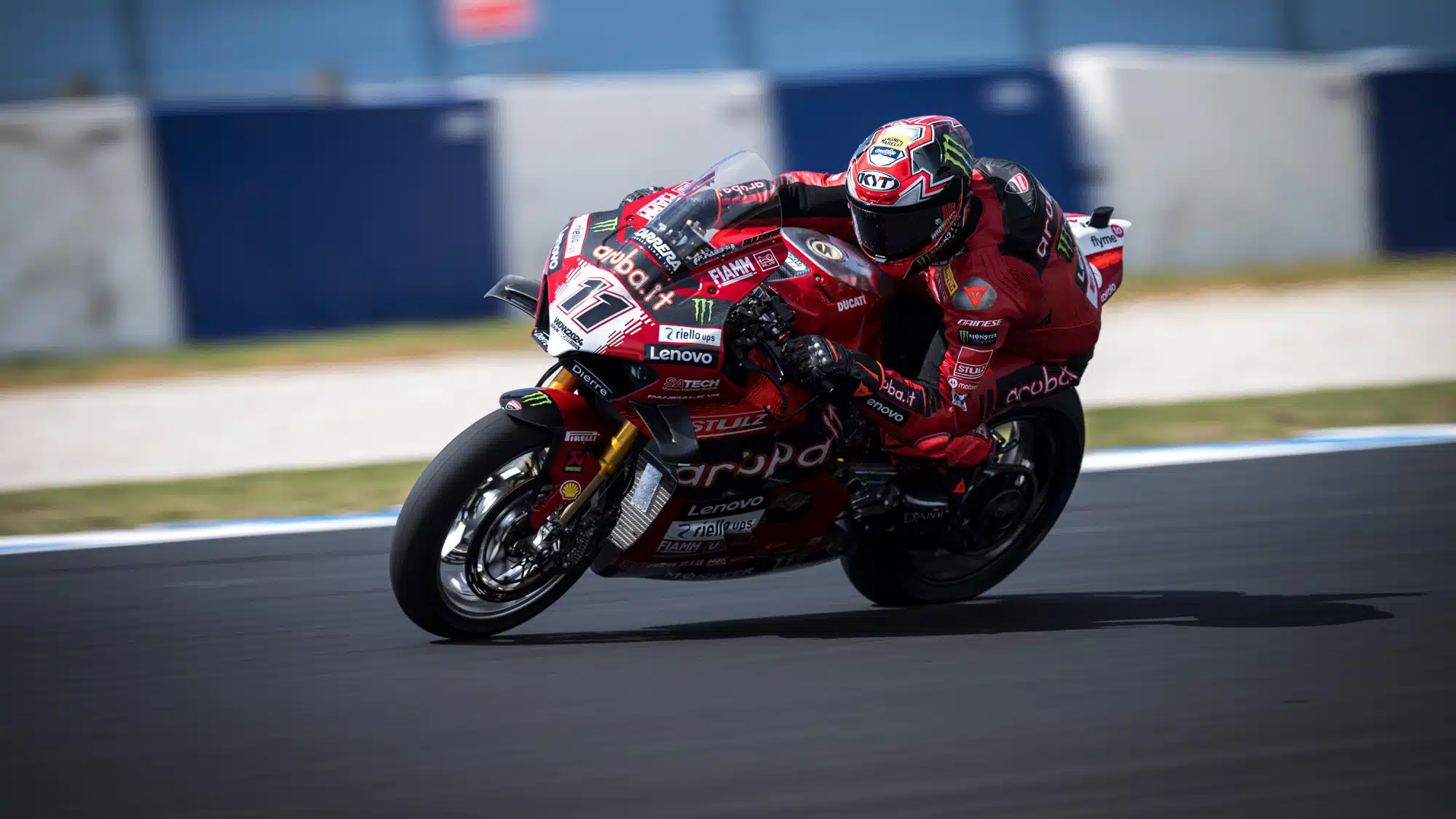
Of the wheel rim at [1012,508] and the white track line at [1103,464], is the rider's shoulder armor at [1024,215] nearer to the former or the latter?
the wheel rim at [1012,508]

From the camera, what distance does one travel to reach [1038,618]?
499 cm

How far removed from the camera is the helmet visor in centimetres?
445

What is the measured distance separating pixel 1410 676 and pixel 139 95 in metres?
9.99

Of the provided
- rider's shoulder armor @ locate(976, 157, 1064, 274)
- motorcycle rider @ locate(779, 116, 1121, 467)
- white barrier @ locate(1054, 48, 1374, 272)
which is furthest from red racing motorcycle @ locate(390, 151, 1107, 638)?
white barrier @ locate(1054, 48, 1374, 272)

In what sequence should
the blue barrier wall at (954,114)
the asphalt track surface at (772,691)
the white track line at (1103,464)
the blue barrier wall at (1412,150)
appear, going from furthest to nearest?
1. the blue barrier wall at (1412,150)
2. the blue barrier wall at (954,114)
3. the white track line at (1103,464)
4. the asphalt track surface at (772,691)

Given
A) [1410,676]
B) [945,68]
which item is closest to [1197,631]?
[1410,676]

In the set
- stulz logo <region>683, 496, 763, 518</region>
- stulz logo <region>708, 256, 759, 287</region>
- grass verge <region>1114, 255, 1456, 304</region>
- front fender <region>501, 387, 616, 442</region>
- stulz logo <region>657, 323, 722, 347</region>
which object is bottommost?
grass verge <region>1114, 255, 1456, 304</region>

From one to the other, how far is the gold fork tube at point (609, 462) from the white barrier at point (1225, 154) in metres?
9.06

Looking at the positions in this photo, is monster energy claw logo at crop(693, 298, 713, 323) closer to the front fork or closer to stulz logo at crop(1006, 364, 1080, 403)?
the front fork

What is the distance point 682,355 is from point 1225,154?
9.75 meters

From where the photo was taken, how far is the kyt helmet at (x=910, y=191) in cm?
443

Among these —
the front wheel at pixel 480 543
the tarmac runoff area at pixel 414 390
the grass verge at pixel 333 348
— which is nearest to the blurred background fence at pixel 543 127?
the grass verge at pixel 333 348

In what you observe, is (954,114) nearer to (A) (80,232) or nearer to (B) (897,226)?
(A) (80,232)

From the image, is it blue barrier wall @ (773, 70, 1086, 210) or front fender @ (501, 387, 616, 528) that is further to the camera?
blue barrier wall @ (773, 70, 1086, 210)
